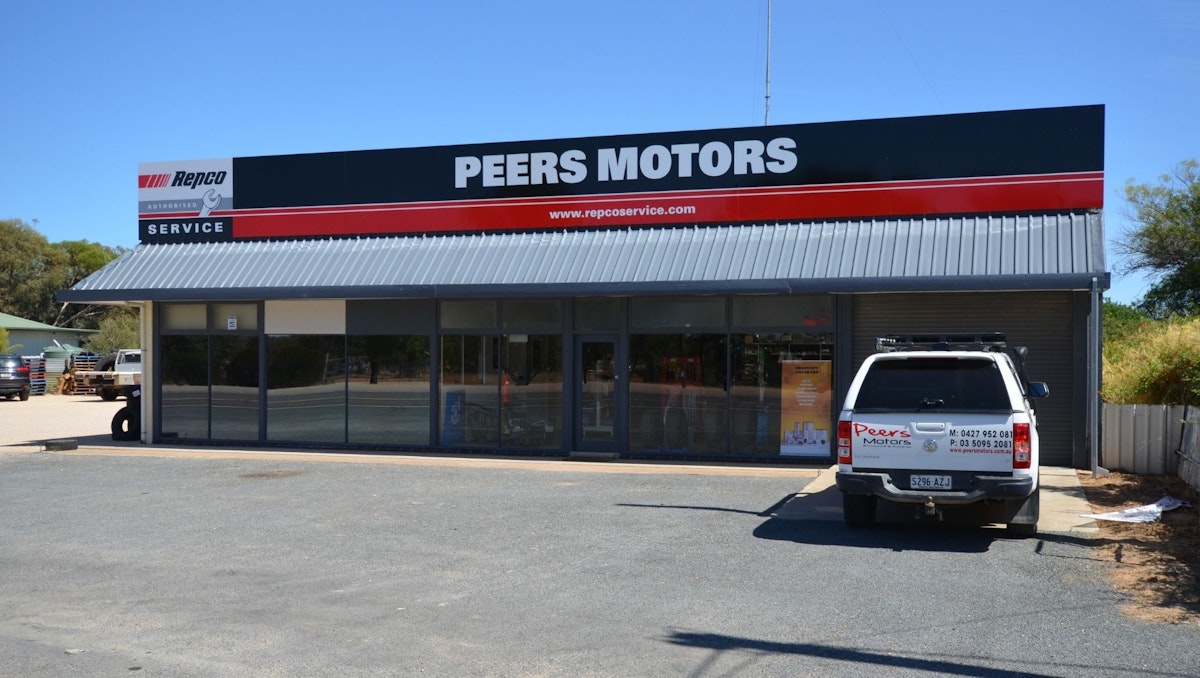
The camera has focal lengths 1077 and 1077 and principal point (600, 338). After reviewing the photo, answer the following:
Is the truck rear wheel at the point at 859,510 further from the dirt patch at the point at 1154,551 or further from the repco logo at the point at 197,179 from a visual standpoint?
the repco logo at the point at 197,179

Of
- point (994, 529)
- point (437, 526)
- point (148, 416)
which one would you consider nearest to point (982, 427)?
point (994, 529)

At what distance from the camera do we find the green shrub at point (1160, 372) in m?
15.9

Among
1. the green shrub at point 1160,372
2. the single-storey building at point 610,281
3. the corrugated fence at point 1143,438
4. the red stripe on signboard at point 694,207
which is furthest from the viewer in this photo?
the red stripe on signboard at point 694,207

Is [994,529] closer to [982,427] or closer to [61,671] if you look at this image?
[982,427]

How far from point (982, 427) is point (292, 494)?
903 centimetres

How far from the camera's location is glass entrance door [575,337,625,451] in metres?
19.5

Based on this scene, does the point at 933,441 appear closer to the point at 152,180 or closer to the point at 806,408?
the point at 806,408

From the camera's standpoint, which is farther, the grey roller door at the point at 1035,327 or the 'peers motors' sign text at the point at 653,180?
the 'peers motors' sign text at the point at 653,180

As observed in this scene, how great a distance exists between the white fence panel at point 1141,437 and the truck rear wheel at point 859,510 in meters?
6.59

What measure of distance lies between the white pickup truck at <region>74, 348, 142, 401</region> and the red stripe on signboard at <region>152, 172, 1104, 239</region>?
18011 millimetres

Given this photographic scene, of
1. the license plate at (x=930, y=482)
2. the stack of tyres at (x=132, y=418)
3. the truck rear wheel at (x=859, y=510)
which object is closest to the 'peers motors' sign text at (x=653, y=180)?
the stack of tyres at (x=132, y=418)

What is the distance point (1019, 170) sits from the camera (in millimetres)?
17719

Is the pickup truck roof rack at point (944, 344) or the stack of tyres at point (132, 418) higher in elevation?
the pickup truck roof rack at point (944, 344)

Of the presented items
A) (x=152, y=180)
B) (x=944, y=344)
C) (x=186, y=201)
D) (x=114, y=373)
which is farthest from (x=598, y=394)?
(x=114, y=373)
